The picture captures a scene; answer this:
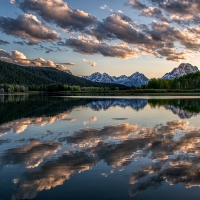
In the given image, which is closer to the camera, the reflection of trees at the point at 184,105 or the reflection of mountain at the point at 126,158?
the reflection of mountain at the point at 126,158

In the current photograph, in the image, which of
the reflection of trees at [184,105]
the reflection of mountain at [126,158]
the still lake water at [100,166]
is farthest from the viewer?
the reflection of trees at [184,105]

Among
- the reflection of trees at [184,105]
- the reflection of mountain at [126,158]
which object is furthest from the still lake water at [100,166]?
the reflection of trees at [184,105]

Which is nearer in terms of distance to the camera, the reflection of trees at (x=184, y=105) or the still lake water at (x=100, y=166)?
the still lake water at (x=100, y=166)

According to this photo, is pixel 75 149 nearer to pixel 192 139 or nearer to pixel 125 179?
pixel 125 179

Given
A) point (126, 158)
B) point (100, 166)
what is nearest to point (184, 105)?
point (126, 158)

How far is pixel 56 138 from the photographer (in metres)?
22.7

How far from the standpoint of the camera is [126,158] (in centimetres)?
1605

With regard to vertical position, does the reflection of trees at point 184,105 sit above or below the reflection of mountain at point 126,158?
above

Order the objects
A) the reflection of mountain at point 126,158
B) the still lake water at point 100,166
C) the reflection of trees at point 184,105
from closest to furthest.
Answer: the still lake water at point 100,166 < the reflection of mountain at point 126,158 < the reflection of trees at point 184,105

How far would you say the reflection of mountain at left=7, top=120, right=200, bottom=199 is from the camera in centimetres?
1225

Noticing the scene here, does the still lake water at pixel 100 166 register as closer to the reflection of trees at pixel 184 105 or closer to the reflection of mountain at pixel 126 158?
the reflection of mountain at pixel 126 158

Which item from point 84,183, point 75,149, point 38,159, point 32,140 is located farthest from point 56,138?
point 84,183

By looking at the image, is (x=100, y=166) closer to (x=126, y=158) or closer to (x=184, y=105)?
(x=126, y=158)

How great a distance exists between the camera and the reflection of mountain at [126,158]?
12250mm
